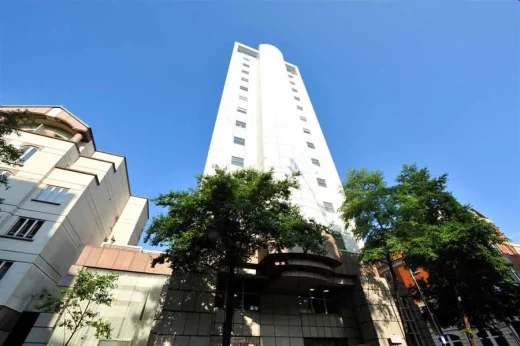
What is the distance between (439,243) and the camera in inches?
725

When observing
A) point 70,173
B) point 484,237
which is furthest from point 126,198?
point 484,237

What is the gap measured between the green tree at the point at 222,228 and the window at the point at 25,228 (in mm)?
10815

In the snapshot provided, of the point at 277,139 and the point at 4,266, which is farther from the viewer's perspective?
the point at 277,139

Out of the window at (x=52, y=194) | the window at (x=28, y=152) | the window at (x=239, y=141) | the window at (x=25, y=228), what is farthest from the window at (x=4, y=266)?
the window at (x=239, y=141)

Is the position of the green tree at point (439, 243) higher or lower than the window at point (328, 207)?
lower

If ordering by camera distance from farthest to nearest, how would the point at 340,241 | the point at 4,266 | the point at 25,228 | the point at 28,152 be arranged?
the point at 340,241 → the point at 28,152 → the point at 25,228 → the point at 4,266

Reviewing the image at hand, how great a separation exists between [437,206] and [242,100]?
98.1ft

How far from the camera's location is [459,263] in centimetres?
1959

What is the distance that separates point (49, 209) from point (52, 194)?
1.69 m

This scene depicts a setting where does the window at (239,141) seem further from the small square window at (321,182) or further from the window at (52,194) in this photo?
the window at (52,194)

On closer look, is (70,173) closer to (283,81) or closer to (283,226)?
(283,226)

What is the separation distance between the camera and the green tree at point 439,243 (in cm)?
1844

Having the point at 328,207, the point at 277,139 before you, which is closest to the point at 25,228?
the point at 277,139

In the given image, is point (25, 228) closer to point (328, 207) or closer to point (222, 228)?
point (222, 228)
